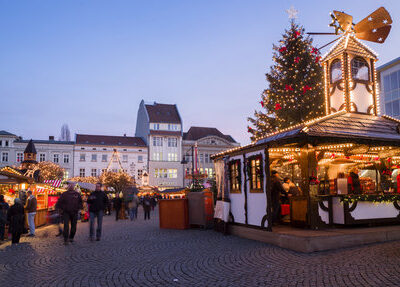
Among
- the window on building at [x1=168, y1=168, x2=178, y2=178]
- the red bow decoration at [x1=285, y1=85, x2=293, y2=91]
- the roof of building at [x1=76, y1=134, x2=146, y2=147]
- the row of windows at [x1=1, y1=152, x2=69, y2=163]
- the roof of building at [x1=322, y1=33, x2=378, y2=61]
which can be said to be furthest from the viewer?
the window on building at [x1=168, y1=168, x2=178, y2=178]

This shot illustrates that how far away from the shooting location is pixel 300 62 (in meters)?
21.7

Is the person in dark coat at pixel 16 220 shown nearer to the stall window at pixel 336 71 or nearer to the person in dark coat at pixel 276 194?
the person in dark coat at pixel 276 194

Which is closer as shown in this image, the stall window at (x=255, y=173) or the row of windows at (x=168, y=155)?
the stall window at (x=255, y=173)

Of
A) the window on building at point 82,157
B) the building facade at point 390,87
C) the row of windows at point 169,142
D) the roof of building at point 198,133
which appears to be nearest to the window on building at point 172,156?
the row of windows at point 169,142

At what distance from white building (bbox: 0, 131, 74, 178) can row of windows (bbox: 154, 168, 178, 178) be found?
16074 millimetres

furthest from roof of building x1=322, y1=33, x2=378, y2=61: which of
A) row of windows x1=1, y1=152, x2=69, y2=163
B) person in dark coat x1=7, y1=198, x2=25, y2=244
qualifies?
row of windows x1=1, y1=152, x2=69, y2=163

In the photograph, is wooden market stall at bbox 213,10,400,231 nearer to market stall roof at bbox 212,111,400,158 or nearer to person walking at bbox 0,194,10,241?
market stall roof at bbox 212,111,400,158

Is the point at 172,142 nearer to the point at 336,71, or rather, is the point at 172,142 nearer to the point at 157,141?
the point at 157,141

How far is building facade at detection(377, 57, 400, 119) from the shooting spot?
3375 cm

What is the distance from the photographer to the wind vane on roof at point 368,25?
14.5 meters

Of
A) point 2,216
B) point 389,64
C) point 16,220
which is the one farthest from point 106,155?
point 16,220

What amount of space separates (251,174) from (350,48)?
21.5 feet

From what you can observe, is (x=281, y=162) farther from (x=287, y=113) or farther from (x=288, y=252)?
(x=288, y=252)

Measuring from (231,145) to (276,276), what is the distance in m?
69.0
